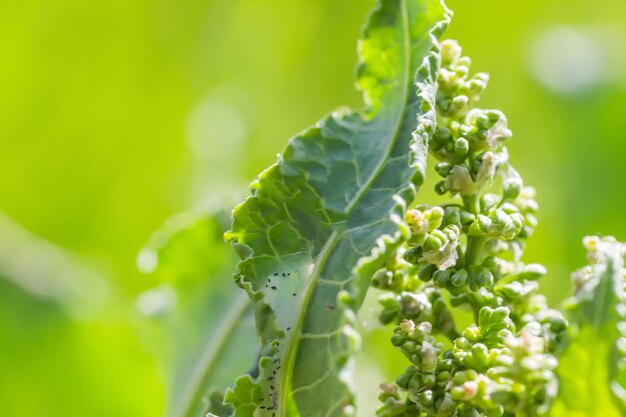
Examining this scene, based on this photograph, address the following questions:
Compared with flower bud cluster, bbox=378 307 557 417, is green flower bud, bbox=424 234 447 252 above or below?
above

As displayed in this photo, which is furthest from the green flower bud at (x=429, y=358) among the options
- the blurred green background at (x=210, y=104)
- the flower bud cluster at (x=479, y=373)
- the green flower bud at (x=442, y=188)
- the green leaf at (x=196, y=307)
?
the blurred green background at (x=210, y=104)

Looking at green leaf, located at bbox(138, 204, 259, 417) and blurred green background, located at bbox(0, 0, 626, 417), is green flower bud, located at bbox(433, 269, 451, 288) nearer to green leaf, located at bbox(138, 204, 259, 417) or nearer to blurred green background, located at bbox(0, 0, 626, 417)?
green leaf, located at bbox(138, 204, 259, 417)

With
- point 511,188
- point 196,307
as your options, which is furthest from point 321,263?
point 196,307

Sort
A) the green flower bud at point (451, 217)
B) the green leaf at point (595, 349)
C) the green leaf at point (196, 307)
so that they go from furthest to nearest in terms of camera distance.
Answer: the green leaf at point (196, 307) → the green flower bud at point (451, 217) → the green leaf at point (595, 349)

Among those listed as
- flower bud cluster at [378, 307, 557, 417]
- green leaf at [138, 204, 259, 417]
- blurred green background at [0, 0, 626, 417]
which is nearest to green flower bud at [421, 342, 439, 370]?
flower bud cluster at [378, 307, 557, 417]

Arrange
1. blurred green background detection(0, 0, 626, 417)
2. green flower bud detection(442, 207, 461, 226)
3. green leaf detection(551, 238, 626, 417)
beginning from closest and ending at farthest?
1. green leaf detection(551, 238, 626, 417)
2. green flower bud detection(442, 207, 461, 226)
3. blurred green background detection(0, 0, 626, 417)

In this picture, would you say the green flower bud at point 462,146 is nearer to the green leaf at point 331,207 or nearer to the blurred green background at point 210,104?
the green leaf at point 331,207

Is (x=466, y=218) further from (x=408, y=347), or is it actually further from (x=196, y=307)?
(x=196, y=307)
